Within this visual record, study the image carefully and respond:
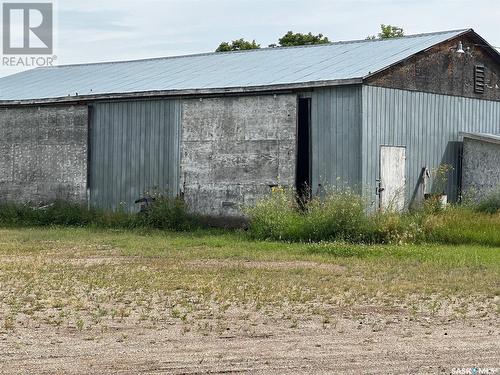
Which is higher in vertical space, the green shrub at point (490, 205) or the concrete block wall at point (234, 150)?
the concrete block wall at point (234, 150)

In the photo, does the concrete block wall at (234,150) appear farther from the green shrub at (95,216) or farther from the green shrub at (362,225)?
the green shrub at (362,225)

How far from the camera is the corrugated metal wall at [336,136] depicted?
23.2 metres

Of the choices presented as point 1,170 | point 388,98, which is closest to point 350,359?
point 388,98

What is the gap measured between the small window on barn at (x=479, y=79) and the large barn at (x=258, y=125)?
0.12 ft

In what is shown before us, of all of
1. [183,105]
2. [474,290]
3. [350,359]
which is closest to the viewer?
[350,359]

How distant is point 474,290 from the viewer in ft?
45.5

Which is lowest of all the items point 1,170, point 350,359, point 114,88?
point 350,359

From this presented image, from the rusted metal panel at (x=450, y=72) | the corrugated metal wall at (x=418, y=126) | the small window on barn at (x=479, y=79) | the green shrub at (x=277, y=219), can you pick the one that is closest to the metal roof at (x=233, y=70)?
the rusted metal panel at (x=450, y=72)

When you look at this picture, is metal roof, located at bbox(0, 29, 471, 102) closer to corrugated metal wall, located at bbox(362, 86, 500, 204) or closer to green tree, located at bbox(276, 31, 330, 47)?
corrugated metal wall, located at bbox(362, 86, 500, 204)

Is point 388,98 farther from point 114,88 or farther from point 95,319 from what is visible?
point 95,319

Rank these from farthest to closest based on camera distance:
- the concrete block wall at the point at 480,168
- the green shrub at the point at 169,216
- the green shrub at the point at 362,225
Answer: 1. the concrete block wall at the point at 480,168
2. the green shrub at the point at 169,216
3. the green shrub at the point at 362,225

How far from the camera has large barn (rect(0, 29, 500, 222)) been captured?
77.4 feet

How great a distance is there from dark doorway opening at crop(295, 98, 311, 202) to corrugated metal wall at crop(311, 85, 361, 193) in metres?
0.25

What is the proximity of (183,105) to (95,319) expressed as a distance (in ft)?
49.5
